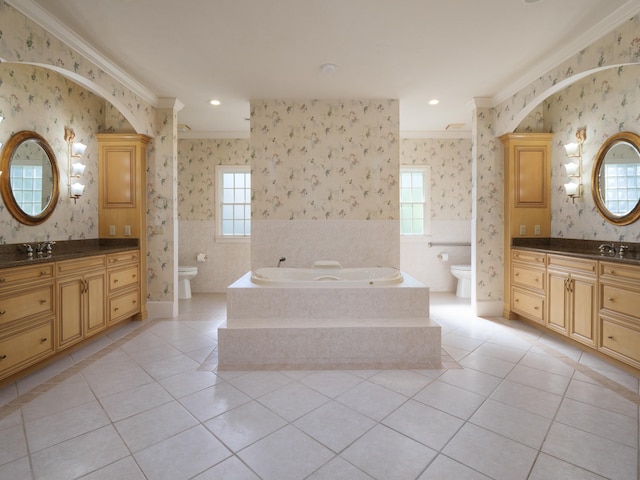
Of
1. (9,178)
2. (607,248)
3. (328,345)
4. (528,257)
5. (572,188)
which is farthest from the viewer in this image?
(528,257)

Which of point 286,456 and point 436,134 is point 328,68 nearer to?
point 436,134

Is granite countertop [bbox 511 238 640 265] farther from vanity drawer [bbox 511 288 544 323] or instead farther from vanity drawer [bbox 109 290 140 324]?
vanity drawer [bbox 109 290 140 324]

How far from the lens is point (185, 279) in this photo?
5.12 metres

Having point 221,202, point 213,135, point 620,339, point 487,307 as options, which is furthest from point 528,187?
point 213,135

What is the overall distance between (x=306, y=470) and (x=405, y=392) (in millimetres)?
956

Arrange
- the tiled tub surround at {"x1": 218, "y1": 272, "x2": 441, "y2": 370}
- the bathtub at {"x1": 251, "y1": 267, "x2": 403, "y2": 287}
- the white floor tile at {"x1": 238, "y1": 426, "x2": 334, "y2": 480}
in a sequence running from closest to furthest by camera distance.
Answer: the white floor tile at {"x1": 238, "y1": 426, "x2": 334, "y2": 480}, the tiled tub surround at {"x1": 218, "y1": 272, "x2": 441, "y2": 370}, the bathtub at {"x1": 251, "y1": 267, "x2": 403, "y2": 287}

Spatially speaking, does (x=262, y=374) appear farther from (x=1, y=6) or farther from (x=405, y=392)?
(x=1, y=6)

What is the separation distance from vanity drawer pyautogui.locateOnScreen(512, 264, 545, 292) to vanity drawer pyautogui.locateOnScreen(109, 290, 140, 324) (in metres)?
4.50

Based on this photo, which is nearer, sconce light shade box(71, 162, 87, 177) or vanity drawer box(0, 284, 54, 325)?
vanity drawer box(0, 284, 54, 325)

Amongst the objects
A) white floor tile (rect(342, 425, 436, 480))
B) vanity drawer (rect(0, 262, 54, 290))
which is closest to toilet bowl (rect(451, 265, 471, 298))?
white floor tile (rect(342, 425, 436, 480))

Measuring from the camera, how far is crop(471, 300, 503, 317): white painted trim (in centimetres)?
418

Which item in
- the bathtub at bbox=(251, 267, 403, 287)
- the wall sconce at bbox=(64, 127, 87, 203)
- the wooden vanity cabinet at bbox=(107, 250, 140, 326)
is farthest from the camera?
the bathtub at bbox=(251, 267, 403, 287)

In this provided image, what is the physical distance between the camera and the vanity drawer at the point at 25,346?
2268 mm

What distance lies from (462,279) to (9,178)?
5544mm
